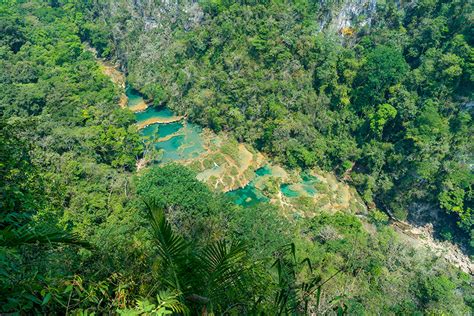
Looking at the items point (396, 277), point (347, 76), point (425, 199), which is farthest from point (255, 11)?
point (396, 277)

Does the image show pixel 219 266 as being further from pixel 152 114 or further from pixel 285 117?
pixel 152 114

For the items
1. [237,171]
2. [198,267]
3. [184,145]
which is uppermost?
[198,267]

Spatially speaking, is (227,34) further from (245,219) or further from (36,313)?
(36,313)

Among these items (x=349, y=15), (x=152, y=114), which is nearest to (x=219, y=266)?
(x=152, y=114)

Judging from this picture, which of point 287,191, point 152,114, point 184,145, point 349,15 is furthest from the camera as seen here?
point 152,114

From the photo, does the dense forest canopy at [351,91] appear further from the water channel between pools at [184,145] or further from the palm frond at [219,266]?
the palm frond at [219,266]

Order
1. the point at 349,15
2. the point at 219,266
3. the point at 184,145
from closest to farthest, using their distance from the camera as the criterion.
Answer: the point at 219,266 < the point at 184,145 < the point at 349,15
